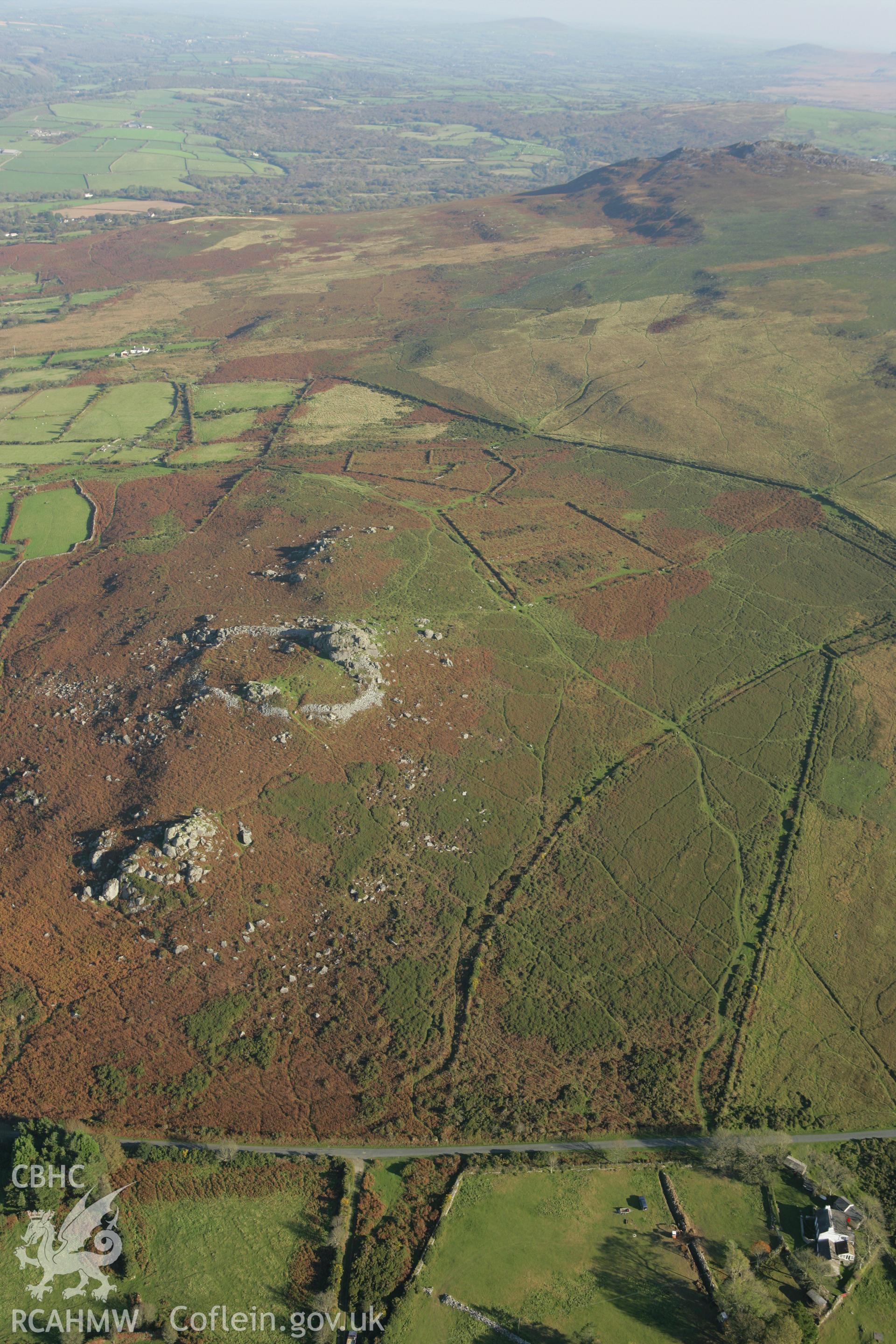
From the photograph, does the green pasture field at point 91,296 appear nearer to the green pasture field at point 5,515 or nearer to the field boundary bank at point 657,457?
the field boundary bank at point 657,457

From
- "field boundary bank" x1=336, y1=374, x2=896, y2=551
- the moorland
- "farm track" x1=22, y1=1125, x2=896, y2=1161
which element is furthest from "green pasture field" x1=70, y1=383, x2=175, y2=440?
"farm track" x1=22, y1=1125, x2=896, y2=1161

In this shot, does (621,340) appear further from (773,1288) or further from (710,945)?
(773,1288)

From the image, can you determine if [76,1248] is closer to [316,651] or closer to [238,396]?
[316,651]

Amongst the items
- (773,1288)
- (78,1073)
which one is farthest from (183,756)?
(773,1288)

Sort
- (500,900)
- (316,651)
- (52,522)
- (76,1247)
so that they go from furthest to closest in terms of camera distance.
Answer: (52,522)
(316,651)
(500,900)
(76,1247)

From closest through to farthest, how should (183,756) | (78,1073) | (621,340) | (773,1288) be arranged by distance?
(773,1288), (78,1073), (183,756), (621,340)

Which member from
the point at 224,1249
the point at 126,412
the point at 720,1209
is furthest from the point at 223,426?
the point at 720,1209
